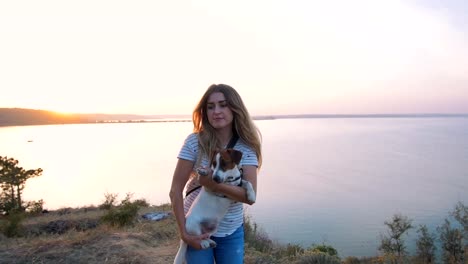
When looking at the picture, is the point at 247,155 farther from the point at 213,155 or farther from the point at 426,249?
the point at 426,249

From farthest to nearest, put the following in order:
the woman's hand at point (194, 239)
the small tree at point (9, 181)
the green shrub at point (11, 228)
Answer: the small tree at point (9, 181) → the green shrub at point (11, 228) → the woman's hand at point (194, 239)

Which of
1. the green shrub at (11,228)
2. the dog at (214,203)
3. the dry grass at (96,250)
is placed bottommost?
the green shrub at (11,228)

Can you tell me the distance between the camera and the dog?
2.87 m

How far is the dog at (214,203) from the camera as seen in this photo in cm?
287

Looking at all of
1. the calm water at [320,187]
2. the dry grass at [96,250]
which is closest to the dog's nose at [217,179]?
the dry grass at [96,250]

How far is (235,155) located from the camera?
2.92 meters

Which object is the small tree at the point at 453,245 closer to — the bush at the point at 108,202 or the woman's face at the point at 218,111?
the bush at the point at 108,202

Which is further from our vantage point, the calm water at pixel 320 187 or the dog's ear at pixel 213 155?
the calm water at pixel 320 187

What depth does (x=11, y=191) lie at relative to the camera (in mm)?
25797

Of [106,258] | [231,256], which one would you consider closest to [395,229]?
[106,258]

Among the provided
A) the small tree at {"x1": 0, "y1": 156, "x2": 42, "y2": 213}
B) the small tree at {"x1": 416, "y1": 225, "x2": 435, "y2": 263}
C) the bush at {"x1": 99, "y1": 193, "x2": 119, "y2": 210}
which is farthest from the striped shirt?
the small tree at {"x1": 0, "y1": 156, "x2": 42, "y2": 213}

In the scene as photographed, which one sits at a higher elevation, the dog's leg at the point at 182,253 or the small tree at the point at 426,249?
the dog's leg at the point at 182,253

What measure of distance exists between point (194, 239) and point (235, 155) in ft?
2.38

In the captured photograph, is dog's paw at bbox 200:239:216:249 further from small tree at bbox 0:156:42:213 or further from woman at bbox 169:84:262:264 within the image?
small tree at bbox 0:156:42:213
